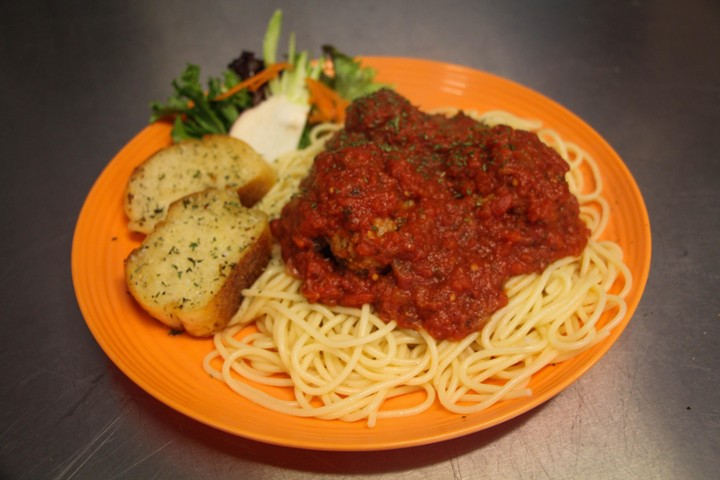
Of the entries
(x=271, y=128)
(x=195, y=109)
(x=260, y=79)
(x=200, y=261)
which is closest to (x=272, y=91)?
(x=260, y=79)

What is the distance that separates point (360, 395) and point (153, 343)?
5.43ft

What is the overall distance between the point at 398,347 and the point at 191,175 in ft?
8.22

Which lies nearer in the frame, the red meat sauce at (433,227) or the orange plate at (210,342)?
the orange plate at (210,342)

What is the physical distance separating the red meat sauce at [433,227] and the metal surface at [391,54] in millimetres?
1079

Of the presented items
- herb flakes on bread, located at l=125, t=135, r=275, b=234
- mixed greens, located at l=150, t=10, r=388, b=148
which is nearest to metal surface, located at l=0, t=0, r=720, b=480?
herb flakes on bread, located at l=125, t=135, r=275, b=234

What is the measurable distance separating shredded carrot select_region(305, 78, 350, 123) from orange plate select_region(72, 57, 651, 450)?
98cm

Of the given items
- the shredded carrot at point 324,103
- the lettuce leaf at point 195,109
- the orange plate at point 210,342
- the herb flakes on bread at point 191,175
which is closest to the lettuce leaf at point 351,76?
the shredded carrot at point 324,103

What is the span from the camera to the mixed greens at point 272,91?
19.3 ft

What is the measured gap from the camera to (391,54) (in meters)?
8.16

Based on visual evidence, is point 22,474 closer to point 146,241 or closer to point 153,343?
point 153,343

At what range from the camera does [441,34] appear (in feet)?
28.0

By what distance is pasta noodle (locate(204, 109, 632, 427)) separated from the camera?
399 centimetres

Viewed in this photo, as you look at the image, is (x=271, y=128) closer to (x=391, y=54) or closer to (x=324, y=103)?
(x=324, y=103)

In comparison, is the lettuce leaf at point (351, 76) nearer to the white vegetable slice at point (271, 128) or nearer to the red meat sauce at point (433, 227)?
the white vegetable slice at point (271, 128)
